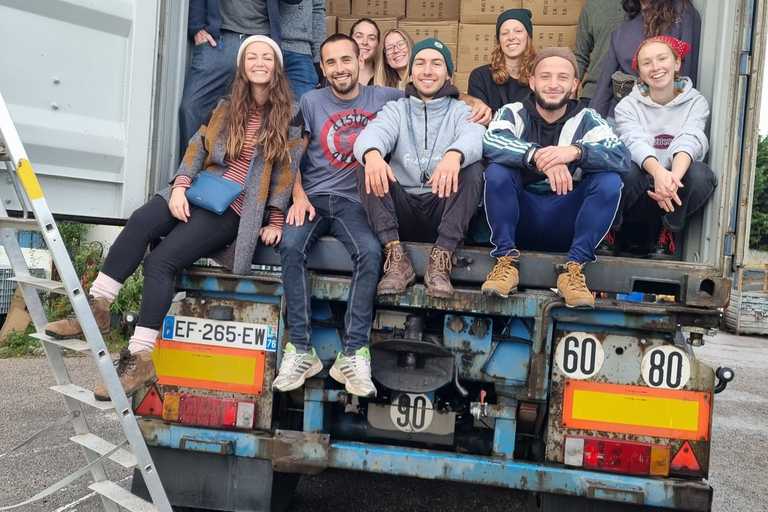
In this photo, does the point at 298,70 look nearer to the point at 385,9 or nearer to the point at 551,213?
the point at 385,9

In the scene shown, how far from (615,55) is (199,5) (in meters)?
2.29

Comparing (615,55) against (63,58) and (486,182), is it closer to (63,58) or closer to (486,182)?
(486,182)

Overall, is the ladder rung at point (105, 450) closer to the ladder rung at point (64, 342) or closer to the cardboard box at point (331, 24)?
the ladder rung at point (64, 342)

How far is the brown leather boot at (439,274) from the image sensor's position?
106 inches

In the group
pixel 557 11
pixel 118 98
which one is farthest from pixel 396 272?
pixel 557 11

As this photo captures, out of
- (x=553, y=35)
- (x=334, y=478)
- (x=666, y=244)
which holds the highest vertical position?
(x=553, y=35)

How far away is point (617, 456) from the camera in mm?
2574

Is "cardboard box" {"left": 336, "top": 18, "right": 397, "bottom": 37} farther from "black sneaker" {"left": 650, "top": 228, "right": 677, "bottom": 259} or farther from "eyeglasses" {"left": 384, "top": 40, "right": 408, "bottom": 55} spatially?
"black sneaker" {"left": 650, "top": 228, "right": 677, "bottom": 259}

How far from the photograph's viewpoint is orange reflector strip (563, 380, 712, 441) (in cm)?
257

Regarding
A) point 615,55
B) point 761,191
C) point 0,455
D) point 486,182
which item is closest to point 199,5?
point 486,182

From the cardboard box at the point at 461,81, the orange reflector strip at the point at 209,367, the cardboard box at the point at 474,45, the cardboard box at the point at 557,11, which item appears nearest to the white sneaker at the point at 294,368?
the orange reflector strip at the point at 209,367

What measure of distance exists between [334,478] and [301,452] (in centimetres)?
148

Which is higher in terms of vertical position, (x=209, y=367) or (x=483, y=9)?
(x=483, y=9)

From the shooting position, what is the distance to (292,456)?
266 centimetres
